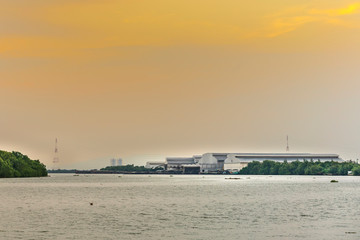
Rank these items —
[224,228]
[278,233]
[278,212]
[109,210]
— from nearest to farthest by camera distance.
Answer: [278,233]
[224,228]
[278,212]
[109,210]

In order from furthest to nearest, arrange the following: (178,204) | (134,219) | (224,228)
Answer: (178,204), (134,219), (224,228)

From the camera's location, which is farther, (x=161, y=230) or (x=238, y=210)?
(x=238, y=210)

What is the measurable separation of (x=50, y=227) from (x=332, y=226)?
27.4 metres

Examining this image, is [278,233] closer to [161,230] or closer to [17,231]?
[161,230]

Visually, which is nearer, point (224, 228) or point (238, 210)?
point (224, 228)

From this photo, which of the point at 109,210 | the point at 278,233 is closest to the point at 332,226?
the point at 278,233

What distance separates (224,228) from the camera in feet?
216

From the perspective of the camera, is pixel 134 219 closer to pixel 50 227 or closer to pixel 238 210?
pixel 50 227

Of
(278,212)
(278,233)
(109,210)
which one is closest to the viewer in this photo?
(278,233)

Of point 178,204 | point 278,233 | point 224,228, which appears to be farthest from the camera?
point 178,204

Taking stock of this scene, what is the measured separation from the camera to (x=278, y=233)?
6125 centimetres

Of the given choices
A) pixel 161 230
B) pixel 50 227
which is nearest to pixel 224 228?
pixel 161 230

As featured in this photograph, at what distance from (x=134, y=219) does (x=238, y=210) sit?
1729 cm

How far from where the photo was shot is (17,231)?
208 feet
